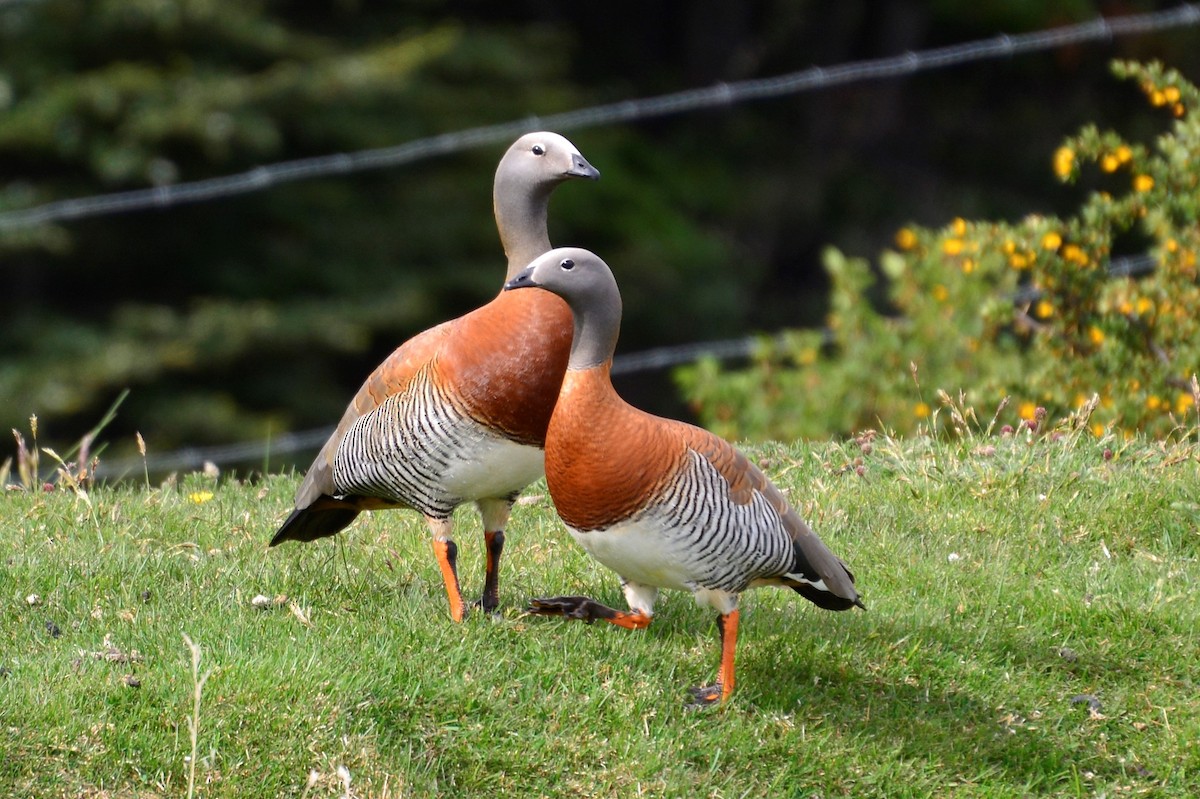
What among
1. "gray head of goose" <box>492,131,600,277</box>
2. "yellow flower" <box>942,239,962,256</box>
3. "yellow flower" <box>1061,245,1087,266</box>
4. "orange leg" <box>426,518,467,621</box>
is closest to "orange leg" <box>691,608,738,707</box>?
"orange leg" <box>426,518,467,621</box>

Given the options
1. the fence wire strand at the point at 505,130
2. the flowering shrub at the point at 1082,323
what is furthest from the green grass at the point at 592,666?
the fence wire strand at the point at 505,130

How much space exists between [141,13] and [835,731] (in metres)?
11.2

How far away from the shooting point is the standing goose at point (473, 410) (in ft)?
15.5

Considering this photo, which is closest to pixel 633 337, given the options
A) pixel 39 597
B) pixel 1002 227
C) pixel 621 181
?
pixel 621 181

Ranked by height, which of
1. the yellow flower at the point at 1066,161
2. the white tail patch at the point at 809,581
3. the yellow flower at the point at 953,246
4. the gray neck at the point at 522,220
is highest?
the yellow flower at the point at 1066,161

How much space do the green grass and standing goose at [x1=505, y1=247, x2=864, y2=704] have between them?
359 millimetres

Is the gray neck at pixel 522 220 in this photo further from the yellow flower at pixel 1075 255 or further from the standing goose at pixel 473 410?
the yellow flower at pixel 1075 255

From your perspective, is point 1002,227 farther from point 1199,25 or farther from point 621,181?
point 1199,25

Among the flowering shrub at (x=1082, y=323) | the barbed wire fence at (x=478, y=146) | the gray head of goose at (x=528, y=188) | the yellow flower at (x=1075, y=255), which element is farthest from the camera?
the barbed wire fence at (x=478, y=146)

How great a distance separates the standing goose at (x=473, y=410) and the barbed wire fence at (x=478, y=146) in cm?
97

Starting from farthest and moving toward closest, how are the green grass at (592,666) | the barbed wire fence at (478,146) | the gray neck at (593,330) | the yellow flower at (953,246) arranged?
1. the barbed wire fence at (478,146)
2. the yellow flower at (953,246)
3. the gray neck at (593,330)
4. the green grass at (592,666)

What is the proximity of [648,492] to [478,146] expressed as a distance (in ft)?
42.4

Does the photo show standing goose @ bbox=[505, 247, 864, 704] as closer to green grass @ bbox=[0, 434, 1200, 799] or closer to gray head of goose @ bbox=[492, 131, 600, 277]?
green grass @ bbox=[0, 434, 1200, 799]

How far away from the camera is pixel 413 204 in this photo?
656 inches
